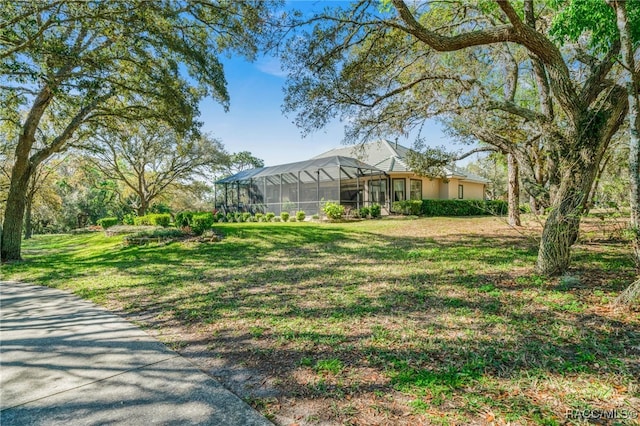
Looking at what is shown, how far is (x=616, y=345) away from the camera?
2.93 metres

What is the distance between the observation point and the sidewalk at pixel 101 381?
2.20 m

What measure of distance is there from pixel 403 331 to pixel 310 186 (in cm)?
2171

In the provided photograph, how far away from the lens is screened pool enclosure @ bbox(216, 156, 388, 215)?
20577 mm

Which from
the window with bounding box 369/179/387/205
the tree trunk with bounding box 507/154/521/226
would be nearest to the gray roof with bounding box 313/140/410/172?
the window with bounding box 369/179/387/205

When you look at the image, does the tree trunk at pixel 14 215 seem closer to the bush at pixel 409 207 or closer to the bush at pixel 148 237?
the bush at pixel 148 237

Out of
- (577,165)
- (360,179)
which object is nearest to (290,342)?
(577,165)

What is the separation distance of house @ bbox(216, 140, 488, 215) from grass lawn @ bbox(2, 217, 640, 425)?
43.5 ft

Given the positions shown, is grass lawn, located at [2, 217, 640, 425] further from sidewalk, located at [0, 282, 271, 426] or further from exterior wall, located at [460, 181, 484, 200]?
exterior wall, located at [460, 181, 484, 200]

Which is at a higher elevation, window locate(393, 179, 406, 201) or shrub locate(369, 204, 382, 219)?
window locate(393, 179, 406, 201)

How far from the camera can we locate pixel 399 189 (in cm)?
2173

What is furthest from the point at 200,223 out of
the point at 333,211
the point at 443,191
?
the point at 443,191

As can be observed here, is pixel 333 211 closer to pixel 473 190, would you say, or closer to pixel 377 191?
pixel 377 191

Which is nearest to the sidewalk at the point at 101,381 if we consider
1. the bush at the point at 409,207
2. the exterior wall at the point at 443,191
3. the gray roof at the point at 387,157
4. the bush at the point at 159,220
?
the bush at the point at 159,220

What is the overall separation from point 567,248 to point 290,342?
16.1 ft
